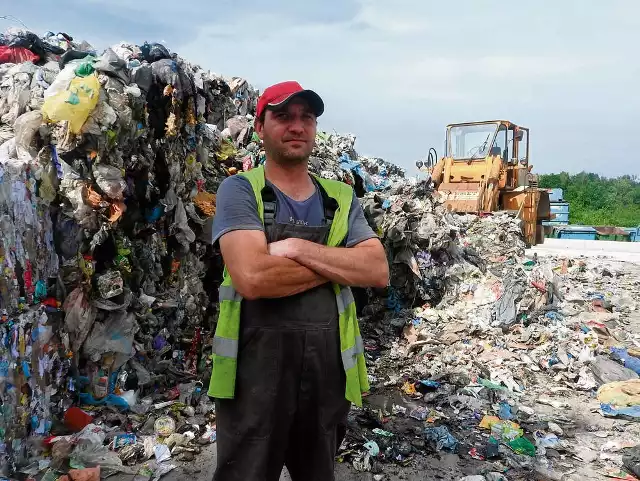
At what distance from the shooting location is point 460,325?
21.5 feet

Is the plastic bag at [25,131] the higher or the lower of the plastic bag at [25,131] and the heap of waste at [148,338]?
the higher

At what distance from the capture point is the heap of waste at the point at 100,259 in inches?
126

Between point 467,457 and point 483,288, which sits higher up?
point 483,288

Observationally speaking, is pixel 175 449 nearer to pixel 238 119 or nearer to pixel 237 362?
pixel 237 362

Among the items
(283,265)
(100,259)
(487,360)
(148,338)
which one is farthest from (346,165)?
(283,265)

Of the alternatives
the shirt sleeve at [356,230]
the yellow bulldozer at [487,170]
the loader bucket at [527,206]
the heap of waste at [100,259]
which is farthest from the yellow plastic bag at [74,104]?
the loader bucket at [527,206]

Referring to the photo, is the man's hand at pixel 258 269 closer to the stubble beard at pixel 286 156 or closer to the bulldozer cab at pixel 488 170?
the stubble beard at pixel 286 156

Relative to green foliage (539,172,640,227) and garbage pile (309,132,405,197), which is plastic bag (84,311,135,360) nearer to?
garbage pile (309,132,405,197)

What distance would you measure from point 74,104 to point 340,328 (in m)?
2.74

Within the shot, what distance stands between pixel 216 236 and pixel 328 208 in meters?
0.47

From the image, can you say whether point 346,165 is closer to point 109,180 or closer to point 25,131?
point 109,180

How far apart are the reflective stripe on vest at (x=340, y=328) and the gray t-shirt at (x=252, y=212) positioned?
36mm

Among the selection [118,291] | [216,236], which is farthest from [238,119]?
[216,236]

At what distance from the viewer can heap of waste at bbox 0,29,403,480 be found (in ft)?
10.5
